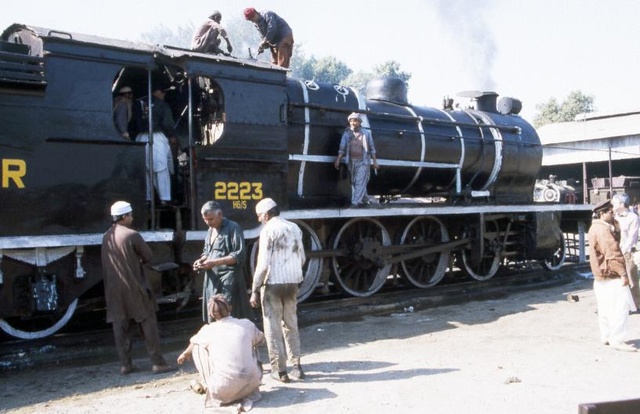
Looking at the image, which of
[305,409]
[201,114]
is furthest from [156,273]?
[305,409]

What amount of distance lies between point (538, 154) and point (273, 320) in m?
8.34

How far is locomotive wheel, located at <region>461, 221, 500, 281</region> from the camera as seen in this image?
10.7m

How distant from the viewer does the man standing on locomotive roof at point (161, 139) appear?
678cm

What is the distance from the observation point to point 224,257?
17.6 ft

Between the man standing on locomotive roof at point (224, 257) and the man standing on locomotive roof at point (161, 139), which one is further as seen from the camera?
the man standing on locomotive roof at point (161, 139)

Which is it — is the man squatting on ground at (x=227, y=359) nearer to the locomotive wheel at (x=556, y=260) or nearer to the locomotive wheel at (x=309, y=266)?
the locomotive wheel at (x=309, y=266)

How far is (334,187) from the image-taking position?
28.7 feet

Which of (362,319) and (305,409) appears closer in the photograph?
(305,409)

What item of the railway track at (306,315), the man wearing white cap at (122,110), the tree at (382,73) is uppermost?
the tree at (382,73)

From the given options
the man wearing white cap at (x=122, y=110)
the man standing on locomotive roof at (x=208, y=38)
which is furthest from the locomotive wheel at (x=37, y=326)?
the man standing on locomotive roof at (x=208, y=38)

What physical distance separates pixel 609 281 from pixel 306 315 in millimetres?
3568

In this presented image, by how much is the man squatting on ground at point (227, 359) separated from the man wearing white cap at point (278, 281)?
48 centimetres

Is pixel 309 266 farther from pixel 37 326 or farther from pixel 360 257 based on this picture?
pixel 37 326

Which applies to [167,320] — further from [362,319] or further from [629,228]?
[629,228]
